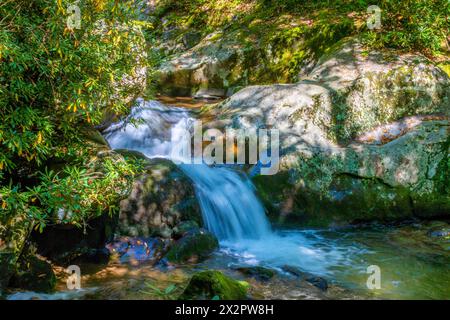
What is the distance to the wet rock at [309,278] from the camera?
18.2 ft

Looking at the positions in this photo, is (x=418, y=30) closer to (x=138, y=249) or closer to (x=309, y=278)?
(x=309, y=278)


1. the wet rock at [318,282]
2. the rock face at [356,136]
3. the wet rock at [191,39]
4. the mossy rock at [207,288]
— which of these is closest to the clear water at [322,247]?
the wet rock at [318,282]

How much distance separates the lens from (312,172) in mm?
8039

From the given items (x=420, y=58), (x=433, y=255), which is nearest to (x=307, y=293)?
(x=433, y=255)

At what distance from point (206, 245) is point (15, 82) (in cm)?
345

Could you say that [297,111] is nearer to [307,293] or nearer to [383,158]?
[383,158]

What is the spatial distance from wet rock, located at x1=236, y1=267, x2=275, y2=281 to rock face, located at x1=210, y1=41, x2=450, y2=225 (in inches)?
81.1

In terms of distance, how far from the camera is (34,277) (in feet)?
16.7

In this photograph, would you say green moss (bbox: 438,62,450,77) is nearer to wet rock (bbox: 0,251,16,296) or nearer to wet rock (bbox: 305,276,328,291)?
wet rock (bbox: 305,276,328,291)

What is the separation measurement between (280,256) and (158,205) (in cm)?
199

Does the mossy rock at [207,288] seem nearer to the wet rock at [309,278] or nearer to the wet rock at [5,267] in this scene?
the wet rock at [309,278]

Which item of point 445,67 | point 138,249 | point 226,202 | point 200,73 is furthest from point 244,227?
point 200,73

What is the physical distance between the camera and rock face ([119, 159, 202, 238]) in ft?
22.5

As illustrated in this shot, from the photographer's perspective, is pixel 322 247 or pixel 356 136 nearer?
pixel 322 247
